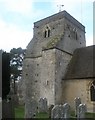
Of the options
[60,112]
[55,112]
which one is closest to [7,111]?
[55,112]

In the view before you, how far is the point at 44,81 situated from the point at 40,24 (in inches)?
344

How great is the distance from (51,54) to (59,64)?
1315 millimetres

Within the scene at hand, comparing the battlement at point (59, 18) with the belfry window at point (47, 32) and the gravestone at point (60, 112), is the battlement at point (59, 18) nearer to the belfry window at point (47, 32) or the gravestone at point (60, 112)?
the belfry window at point (47, 32)

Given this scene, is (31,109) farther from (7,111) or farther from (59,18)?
(59,18)

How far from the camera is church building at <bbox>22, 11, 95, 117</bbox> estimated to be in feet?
75.2

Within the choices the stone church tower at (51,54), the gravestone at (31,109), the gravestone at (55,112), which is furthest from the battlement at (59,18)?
the gravestone at (55,112)

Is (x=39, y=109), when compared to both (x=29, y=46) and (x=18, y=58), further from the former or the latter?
(x=18, y=58)

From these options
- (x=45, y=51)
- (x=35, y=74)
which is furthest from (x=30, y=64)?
(x=45, y=51)

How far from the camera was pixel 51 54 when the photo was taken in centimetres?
2461

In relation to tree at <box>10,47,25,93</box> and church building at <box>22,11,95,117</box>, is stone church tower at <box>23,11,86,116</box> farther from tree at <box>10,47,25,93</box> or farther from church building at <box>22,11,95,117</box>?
tree at <box>10,47,25,93</box>

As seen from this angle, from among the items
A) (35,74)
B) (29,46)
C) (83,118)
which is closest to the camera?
(83,118)

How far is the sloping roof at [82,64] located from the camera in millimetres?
22922

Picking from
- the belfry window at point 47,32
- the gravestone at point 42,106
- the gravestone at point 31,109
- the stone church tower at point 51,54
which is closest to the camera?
the gravestone at point 31,109

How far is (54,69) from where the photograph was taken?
23906 mm
